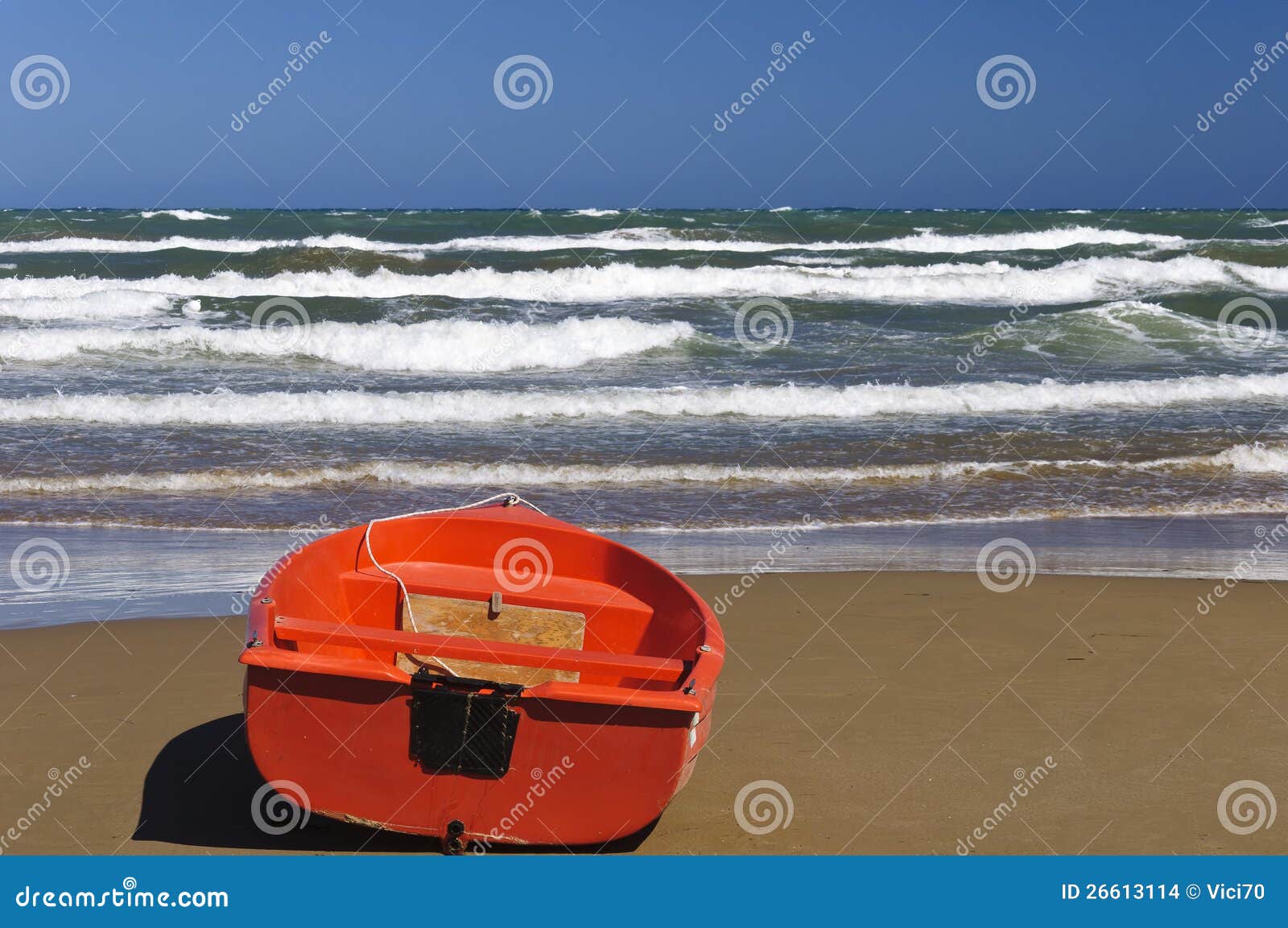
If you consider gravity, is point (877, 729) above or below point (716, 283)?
below

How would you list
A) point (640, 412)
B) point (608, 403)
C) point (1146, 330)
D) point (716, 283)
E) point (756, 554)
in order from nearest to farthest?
point (756, 554)
point (640, 412)
point (608, 403)
point (1146, 330)
point (716, 283)

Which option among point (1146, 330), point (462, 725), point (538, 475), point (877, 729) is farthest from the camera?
point (1146, 330)

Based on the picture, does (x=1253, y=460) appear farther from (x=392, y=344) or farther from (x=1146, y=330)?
(x=392, y=344)

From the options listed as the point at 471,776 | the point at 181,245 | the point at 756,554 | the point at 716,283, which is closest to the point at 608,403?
the point at 756,554

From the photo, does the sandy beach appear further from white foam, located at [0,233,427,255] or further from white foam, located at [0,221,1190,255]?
white foam, located at [0,233,427,255]

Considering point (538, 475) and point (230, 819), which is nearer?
point (230, 819)

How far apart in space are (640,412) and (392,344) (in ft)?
15.4

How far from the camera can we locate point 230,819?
3.64 m

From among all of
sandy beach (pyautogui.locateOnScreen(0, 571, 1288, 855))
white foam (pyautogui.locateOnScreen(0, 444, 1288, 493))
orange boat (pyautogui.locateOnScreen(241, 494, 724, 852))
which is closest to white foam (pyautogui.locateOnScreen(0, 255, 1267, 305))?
white foam (pyautogui.locateOnScreen(0, 444, 1288, 493))

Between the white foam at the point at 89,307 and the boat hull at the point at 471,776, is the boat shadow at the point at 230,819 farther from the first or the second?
the white foam at the point at 89,307

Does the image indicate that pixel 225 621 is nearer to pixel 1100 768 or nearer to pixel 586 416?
pixel 1100 768

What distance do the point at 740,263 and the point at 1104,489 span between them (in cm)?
1724

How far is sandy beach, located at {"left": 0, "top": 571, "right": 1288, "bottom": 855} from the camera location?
364cm

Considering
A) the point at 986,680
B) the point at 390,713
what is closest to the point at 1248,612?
the point at 986,680
